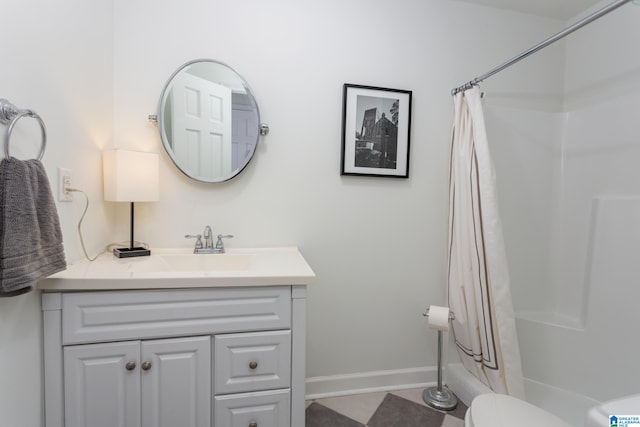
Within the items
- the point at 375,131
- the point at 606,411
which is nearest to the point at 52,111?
the point at 375,131

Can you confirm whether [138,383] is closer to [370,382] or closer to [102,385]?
[102,385]

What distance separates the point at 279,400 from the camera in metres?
1.07

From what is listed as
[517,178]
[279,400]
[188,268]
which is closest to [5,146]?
[188,268]

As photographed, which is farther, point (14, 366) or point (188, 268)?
point (188, 268)

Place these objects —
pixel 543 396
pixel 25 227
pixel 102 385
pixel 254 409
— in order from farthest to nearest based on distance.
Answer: pixel 543 396 → pixel 254 409 → pixel 102 385 → pixel 25 227

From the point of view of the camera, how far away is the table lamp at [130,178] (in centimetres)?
125

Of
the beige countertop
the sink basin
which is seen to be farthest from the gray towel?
the sink basin

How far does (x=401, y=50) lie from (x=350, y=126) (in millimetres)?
561

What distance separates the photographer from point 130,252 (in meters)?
1.27

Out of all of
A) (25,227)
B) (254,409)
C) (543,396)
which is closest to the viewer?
(25,227)

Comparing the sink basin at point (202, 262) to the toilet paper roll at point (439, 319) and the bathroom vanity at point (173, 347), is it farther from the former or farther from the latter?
the toilet paper roll at point (439, 319)

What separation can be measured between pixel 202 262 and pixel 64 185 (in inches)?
23.7

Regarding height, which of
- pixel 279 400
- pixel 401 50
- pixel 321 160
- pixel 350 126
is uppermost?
pixel 401 50

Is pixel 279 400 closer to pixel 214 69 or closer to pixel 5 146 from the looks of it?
pixel 5 146
